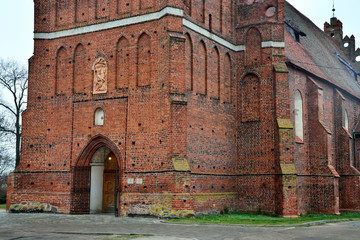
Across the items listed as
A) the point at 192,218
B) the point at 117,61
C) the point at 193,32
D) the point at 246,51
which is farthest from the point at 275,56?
the point at 192,218

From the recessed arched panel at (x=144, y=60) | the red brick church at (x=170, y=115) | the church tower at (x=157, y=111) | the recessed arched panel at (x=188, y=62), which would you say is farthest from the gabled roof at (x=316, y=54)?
the recessed arched panel at (x=144, y=60)

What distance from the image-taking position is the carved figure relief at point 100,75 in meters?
21.6

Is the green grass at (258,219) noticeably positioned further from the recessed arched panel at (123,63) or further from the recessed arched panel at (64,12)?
the recessed arched panel at (64,12)

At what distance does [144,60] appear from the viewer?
20703 mm

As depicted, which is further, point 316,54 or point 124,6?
point 316,54

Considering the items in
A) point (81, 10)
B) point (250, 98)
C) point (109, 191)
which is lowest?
point (109, 191)

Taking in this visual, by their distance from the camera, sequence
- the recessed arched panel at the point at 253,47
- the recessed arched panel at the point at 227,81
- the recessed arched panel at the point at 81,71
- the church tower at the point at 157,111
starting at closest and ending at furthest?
1. the church tower at the point at 157,111
2. the recessed arched panel at the point at 81,71
3. the recessed arched panel at the point at 227,81
4. the recessed arched panel at the point at 253,47

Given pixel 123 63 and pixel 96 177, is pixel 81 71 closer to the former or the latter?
pixel 123 63

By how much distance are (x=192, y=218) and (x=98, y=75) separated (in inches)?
328

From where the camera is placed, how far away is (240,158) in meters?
23.6

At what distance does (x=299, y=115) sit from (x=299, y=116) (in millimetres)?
58

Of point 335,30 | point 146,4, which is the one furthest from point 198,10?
point 335,30

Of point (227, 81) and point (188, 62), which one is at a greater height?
point (188, 62)

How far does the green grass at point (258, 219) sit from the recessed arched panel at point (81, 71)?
831 centimetres
